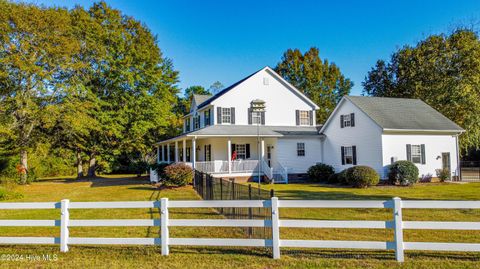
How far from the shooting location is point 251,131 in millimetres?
23219

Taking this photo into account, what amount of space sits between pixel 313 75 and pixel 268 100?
21851 mm

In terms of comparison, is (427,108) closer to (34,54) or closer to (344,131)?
(344,131)

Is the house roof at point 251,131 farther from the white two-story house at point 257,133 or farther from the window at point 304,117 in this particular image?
the window at point 304,117

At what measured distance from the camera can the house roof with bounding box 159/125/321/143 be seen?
21.5 metres

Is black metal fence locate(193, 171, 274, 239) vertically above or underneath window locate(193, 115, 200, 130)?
underneath

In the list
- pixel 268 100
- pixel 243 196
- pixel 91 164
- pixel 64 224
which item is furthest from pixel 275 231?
pixel 91 164

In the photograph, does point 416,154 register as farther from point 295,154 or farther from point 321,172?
point 295,154

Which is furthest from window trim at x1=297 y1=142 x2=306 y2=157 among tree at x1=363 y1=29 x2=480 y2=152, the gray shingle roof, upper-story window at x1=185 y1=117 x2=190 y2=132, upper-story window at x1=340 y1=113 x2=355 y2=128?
tree at x1=363 y1=29 x2=480 y2=152

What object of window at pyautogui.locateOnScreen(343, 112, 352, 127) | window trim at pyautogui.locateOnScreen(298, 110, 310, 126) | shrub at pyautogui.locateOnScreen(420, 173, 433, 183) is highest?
window trim at pyautogui.locateOnScreen(298, 110, 310, 126)

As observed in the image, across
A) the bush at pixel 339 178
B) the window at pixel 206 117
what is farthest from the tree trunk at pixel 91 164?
the bush at pixel 339 178

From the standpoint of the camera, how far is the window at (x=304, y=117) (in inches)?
1038

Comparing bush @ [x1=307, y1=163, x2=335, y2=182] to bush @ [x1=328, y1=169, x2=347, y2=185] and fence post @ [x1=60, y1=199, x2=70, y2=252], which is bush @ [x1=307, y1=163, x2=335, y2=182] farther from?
fence post @ [x1=60, y1=199, x2=70, y2=252]

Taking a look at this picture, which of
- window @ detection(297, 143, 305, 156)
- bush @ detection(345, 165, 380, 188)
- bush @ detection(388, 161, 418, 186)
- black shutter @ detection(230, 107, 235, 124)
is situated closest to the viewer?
bush @ detection(345, 165, 380, 188)

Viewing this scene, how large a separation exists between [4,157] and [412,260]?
28.6 m
